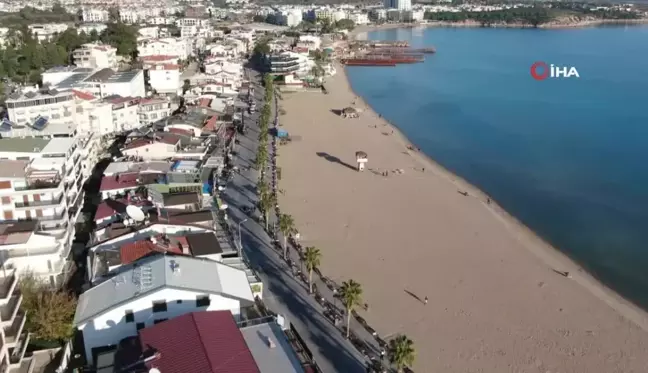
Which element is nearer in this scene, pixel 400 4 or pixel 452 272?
pixel 452 272

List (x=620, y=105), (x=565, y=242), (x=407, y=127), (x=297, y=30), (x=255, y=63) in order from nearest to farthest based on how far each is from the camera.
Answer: (x=565, y=242), (x=407, y=127), (x=620, y=105), (x=255, y=63), (x=297, y=30)

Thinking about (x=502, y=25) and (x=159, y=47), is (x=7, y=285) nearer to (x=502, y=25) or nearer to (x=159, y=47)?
(x=159, y=47)

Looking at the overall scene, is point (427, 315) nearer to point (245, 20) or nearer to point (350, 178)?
point (350, 178)

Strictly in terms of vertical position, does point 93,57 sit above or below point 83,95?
above

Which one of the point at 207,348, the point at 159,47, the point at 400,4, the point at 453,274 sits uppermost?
the point at 400,4

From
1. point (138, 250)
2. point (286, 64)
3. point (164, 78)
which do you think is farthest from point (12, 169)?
point (286, 64)

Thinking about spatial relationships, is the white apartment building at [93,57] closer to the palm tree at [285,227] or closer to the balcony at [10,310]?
the palm tree at [285,227]

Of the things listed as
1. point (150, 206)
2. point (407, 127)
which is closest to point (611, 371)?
point (150, 206)

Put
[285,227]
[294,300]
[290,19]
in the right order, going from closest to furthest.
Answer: [294,300] < [285,227] < [290,19]
